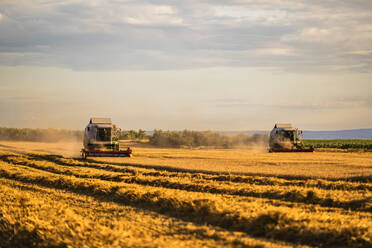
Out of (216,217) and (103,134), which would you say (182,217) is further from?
(103,134)

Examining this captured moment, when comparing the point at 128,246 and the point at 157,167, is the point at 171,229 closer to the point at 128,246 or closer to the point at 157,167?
the point at 128,246

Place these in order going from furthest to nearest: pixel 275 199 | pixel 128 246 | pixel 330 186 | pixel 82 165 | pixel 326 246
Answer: pixel 82 165, pixel 330 186, pixel 275 199, pixel 326 246, pixel 128 246

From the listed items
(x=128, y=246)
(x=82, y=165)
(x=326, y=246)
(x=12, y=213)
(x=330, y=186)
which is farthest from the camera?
(x=82, y=165)

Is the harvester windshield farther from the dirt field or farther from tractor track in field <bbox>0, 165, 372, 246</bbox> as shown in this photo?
tractor track in field <bbox>0, 165, 372, 246</bbox>

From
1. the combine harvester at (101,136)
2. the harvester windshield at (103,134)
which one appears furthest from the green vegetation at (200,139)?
the harvester windshield at (103,134)

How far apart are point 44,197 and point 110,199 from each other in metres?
2.14

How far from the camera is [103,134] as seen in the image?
3791 centimetres

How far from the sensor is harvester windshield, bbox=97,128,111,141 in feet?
124

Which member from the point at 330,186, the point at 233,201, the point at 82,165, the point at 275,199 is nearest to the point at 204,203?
the point at 233,201

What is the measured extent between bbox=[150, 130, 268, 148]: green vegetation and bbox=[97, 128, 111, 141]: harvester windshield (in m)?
36.8

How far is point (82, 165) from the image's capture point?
1208 inches

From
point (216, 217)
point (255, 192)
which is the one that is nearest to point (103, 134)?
point (255, 192)

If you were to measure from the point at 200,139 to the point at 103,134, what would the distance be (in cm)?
4042

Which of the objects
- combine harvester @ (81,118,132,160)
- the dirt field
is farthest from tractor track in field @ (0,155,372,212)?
combine harvester @ (81,118,132,160)
